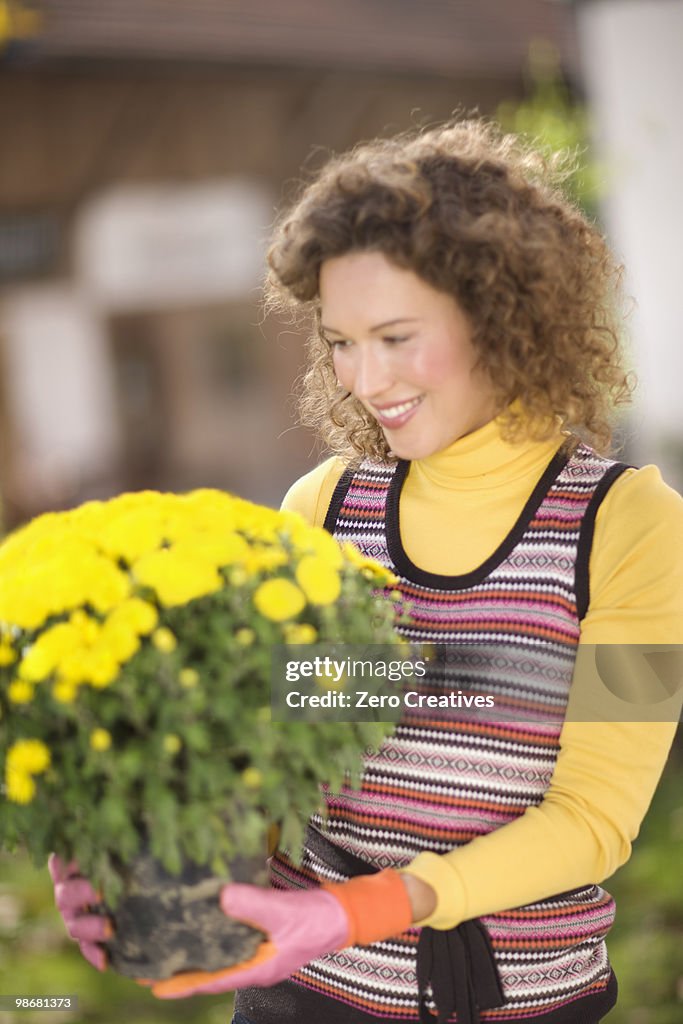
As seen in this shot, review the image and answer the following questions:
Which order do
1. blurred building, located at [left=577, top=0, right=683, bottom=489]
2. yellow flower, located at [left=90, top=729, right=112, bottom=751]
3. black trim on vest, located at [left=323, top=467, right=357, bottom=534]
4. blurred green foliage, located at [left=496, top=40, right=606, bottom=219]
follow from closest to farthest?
yellow flower, located at [left=90, top=729, right=112, bottom=751] → black trim on vest, located at [left=323, top=467, right=357, bottom=534] → blurred green foliage, located at [left=496, top=40, right=606, bottom=219] → blurred building, located at [left=577, top=0, right=683, bottom=489]

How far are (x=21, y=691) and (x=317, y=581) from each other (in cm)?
28

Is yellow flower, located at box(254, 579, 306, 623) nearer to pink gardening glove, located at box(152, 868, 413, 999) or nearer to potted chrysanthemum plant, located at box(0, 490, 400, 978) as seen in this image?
potted chrysanthemum plant, located at box(0, 490, 400, 978)

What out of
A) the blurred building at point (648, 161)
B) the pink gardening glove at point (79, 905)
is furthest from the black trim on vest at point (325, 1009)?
the blurred building at point (648, 161)

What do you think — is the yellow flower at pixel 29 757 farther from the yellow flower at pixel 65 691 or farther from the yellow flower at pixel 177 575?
the yellow flower at pixel 177 575

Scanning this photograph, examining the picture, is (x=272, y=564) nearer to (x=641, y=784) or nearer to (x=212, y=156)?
(x=641, y=784)

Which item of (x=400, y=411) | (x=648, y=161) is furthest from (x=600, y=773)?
(x=648, y=161)

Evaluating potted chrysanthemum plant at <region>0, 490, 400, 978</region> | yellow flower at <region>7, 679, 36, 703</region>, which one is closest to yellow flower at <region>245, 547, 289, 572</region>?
potted chrysanthemum plant at <region>0, 490, 400, 978</region>

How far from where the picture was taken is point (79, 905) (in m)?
1.22

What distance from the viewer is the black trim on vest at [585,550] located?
4.36 ft

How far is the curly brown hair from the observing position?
134 cm

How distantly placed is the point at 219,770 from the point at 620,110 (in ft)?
21.6

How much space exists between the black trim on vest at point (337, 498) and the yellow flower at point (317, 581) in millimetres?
379

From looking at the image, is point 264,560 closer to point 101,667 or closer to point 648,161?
point 101,667

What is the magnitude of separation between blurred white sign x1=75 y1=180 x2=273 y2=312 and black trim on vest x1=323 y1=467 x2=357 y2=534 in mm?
7240
